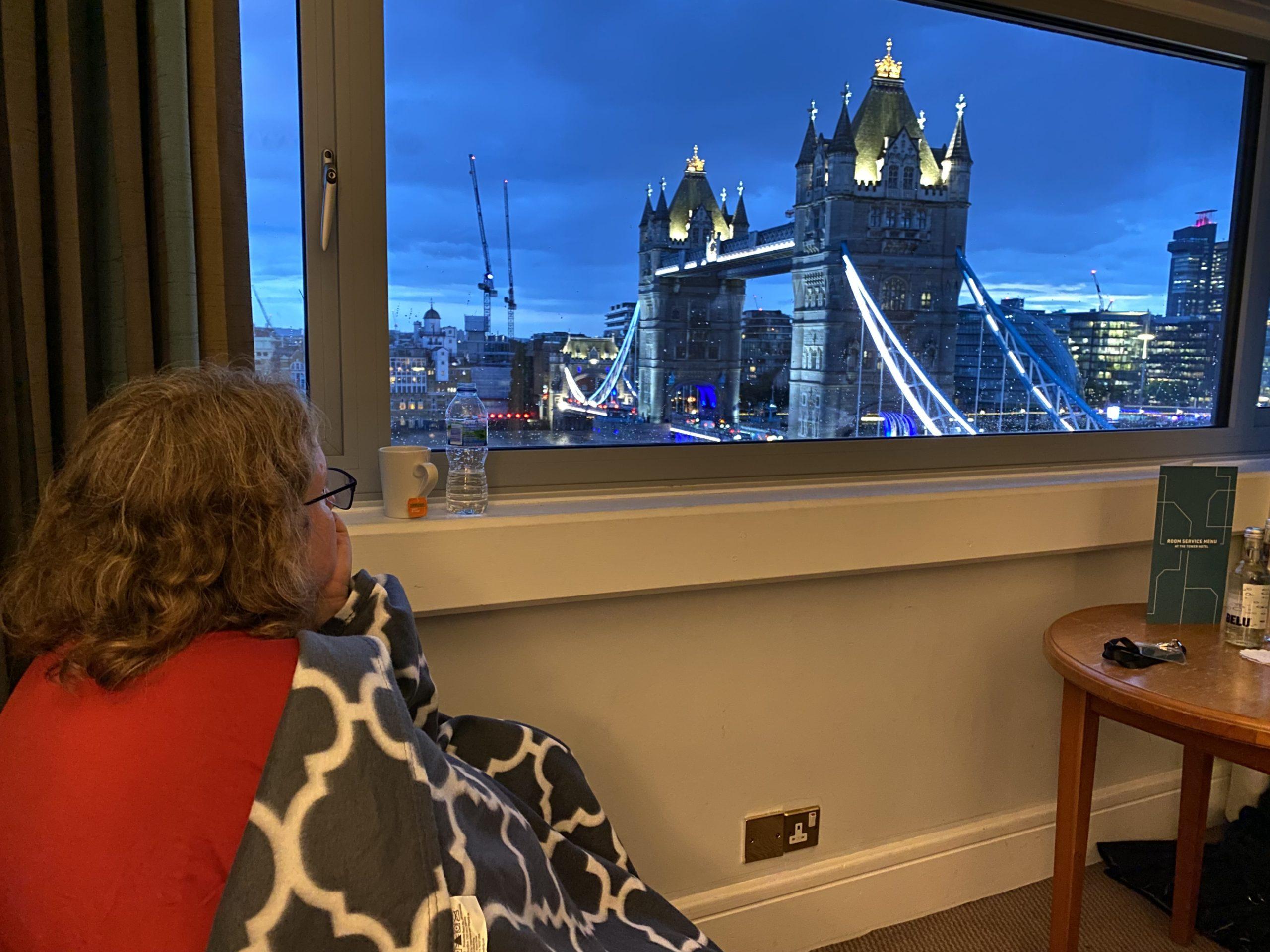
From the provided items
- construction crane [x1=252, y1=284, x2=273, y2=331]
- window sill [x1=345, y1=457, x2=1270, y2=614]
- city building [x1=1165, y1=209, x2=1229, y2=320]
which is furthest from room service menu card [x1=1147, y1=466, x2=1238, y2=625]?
construction crane [x1=252, y1=284, x2=273, y2=331]

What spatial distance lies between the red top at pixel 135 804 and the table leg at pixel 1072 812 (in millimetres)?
1328

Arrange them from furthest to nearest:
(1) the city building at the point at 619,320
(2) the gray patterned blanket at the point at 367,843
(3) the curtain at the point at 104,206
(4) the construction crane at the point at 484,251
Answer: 1. (1) the city building at the point at 619,320
2. (4) the construction crane at the point at 484,251
3. (3) the curtain at the point at 104,206
4. (2) the gray patterned blanket at the point at 367,843

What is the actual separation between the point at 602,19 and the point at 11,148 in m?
1.00

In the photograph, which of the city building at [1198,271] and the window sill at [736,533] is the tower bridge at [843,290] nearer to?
the window sill at [736,533]

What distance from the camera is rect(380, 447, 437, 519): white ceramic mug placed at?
1367mm

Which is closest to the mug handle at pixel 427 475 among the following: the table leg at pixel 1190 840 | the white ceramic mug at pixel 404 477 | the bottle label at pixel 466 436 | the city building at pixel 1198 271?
the white ceramic mug at pixel 404 477

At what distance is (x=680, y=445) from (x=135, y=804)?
117 centimetres

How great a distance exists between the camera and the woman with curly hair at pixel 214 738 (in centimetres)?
71

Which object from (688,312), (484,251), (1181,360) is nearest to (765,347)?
(688,312)

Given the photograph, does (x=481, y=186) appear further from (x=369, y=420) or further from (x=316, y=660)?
(x=316, y=660)

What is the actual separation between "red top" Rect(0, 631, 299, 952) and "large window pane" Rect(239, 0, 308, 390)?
695 millimetres

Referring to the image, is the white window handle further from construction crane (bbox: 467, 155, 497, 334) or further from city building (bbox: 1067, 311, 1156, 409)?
city building (bbox: 1067, 311, 1156, 409)

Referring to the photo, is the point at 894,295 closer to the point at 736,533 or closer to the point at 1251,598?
the point at 736,533

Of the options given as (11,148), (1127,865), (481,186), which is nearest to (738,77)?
(481,186)
